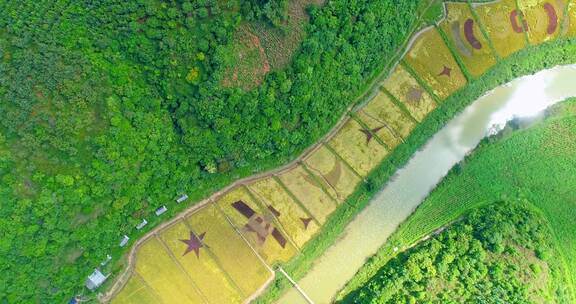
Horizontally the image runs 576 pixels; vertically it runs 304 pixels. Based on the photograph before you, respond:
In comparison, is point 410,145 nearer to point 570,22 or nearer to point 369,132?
point 369,132

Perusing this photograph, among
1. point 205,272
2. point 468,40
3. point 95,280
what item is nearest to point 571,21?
point 468,40

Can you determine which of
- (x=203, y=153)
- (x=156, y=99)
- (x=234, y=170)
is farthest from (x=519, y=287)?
(x=156, y=99)

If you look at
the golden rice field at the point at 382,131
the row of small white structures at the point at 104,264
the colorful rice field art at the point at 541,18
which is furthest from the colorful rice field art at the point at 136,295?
the colorful rice field art at the point at 541,18

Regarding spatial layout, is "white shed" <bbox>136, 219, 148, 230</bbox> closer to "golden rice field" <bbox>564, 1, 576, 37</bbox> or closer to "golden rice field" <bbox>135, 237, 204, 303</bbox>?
"golden rice field" <bbox>135, 237, 204, 303</bbox>

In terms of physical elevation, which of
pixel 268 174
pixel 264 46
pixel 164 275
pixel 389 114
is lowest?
pixel 389 114

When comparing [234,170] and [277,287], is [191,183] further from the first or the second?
[277,287]
